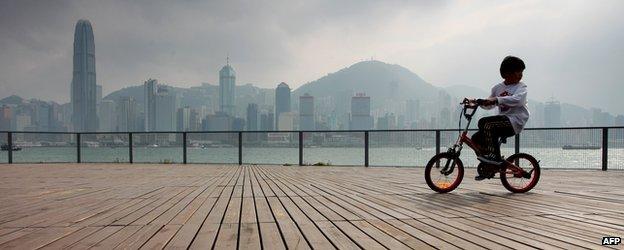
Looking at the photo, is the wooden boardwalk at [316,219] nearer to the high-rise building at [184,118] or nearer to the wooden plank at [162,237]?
the wooden plank at [162,237]

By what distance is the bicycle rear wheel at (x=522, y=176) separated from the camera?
5000 mm

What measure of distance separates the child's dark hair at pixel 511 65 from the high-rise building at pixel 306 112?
147730 millimetres

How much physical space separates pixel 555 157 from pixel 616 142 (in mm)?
1479

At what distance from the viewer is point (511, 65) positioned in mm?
5012

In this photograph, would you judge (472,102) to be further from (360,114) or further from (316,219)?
(360,114)

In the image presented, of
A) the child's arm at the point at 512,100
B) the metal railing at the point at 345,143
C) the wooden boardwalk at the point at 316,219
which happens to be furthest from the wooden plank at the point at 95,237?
the metal railing at the point at 345,143

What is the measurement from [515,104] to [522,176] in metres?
0.88

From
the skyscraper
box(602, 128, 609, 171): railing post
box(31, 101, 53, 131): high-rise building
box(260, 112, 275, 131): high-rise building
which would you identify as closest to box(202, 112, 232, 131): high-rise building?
box(260, 112, 275, 131): high-rise building

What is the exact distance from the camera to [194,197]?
191 inches

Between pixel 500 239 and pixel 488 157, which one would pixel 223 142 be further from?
pixel 500 239

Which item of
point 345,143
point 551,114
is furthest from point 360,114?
point 345,143

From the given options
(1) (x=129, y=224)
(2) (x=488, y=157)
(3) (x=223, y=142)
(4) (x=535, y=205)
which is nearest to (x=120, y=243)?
(1) (x=129, y=224)

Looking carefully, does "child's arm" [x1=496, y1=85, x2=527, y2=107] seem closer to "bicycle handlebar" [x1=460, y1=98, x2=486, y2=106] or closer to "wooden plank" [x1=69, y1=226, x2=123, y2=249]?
"bicycle handlebar" [x1=460, y1=98, x2=486, y2=106]

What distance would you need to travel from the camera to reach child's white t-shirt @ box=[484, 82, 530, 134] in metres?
4.79
